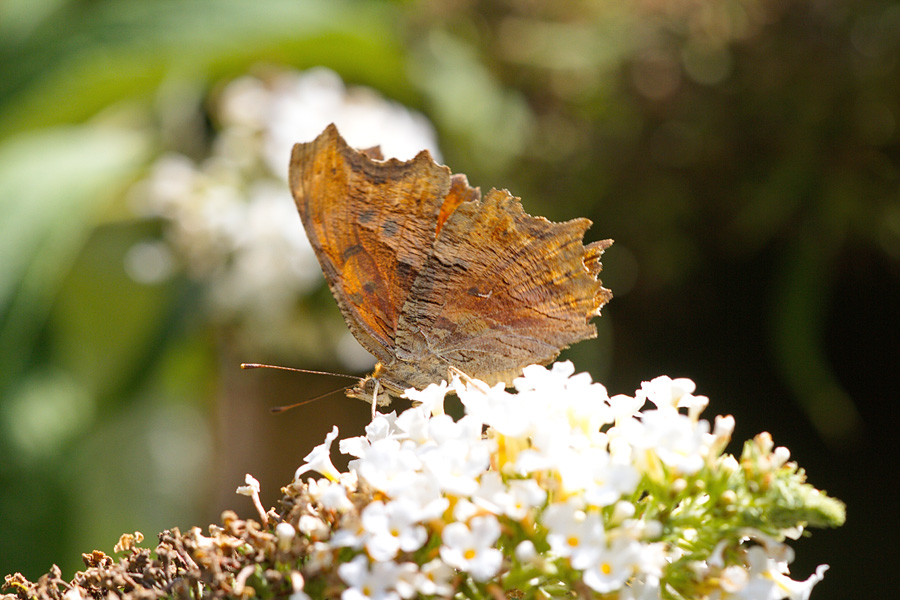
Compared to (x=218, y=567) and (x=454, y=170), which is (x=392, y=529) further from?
(x=454, y=170)

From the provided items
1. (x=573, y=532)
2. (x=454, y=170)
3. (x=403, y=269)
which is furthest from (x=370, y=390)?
(x=454, y=170)

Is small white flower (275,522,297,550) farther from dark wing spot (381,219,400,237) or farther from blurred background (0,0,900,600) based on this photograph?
blurred background (0,0,900,600)

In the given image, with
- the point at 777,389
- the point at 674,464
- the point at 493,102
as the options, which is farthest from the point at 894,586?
the point at 674,464

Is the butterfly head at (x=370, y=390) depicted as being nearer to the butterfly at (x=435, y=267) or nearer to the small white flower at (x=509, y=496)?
the butterfly at (x=435, y=267)

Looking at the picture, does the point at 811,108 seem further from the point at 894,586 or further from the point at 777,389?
the point at 894,586

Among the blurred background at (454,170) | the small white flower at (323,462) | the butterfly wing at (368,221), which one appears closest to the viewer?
the small white flower at (323,462)

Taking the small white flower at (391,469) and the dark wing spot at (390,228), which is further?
the dark wing spot at (390,228)

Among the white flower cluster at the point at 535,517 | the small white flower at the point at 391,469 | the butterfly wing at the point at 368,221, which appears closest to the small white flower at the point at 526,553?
the white flower cluster at the point at 535,517
